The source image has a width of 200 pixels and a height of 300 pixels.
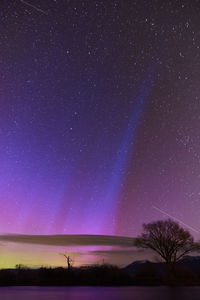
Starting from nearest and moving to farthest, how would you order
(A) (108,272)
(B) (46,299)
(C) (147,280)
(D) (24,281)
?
(B) (46,299), (C) (147,280), (A) (108,272), (D) (24,281)

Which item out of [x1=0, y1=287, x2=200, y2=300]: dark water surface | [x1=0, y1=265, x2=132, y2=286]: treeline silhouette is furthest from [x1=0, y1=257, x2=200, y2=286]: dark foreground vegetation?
[x1=0, y1=287, x2=200, y2=300]: dark water surface

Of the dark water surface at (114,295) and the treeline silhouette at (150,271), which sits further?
the treeline silhouette at (150,271)

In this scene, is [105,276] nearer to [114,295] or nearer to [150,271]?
[150,271]

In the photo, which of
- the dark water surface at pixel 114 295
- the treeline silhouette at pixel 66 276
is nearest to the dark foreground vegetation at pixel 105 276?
the treeline silhouette at pixel 66 276

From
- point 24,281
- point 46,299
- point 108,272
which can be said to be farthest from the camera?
point 24,281

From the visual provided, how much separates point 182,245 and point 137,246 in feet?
26.9

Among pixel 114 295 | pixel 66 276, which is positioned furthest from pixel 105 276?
pixel 114 295

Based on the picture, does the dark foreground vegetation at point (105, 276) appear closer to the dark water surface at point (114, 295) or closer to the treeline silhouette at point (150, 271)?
the treeline silhouette at point (150, 271)

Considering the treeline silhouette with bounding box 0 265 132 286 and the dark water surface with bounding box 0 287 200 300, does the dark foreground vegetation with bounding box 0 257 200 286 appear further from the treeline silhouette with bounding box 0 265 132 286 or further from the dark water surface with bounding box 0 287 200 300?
the dark water surface with bounding box 0 287 200 300

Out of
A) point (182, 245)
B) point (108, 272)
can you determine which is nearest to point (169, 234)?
point (182, 245)

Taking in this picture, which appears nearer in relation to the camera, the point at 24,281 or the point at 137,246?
the point at 137,246

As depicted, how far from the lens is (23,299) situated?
105 feet

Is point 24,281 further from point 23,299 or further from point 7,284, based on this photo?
point 23,299

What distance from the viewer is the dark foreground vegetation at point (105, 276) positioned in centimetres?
5900
